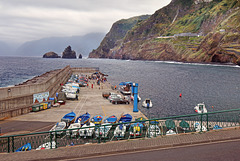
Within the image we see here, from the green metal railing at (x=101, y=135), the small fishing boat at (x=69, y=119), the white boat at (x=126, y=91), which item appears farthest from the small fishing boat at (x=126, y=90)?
the green metal railing at (x=101, y=135)

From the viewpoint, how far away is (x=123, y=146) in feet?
39.1

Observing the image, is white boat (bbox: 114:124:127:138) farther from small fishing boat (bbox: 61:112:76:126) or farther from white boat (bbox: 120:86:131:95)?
white boat (bbox: 120:86:131:95)

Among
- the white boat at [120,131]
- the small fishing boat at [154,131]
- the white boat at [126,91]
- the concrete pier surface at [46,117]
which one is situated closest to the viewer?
the small fishing boat at [154,131]

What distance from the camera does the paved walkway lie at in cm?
1105

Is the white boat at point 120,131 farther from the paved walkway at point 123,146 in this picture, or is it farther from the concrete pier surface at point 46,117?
the concrete pier surface at point 46,117

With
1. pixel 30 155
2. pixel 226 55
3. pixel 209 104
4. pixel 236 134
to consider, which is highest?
pixel 226 55

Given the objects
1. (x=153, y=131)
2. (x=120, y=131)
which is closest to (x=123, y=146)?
(x=153, y=131)

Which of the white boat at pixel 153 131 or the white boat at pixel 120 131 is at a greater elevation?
the white boat at pixel 153 131

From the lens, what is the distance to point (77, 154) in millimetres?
11047

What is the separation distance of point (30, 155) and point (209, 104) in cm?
4632

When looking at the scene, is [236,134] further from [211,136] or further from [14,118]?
[14,118]

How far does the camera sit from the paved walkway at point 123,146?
11.0 m

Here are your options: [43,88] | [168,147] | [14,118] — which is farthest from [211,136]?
[43,88]

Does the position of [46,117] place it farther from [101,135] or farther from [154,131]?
[154,131]
